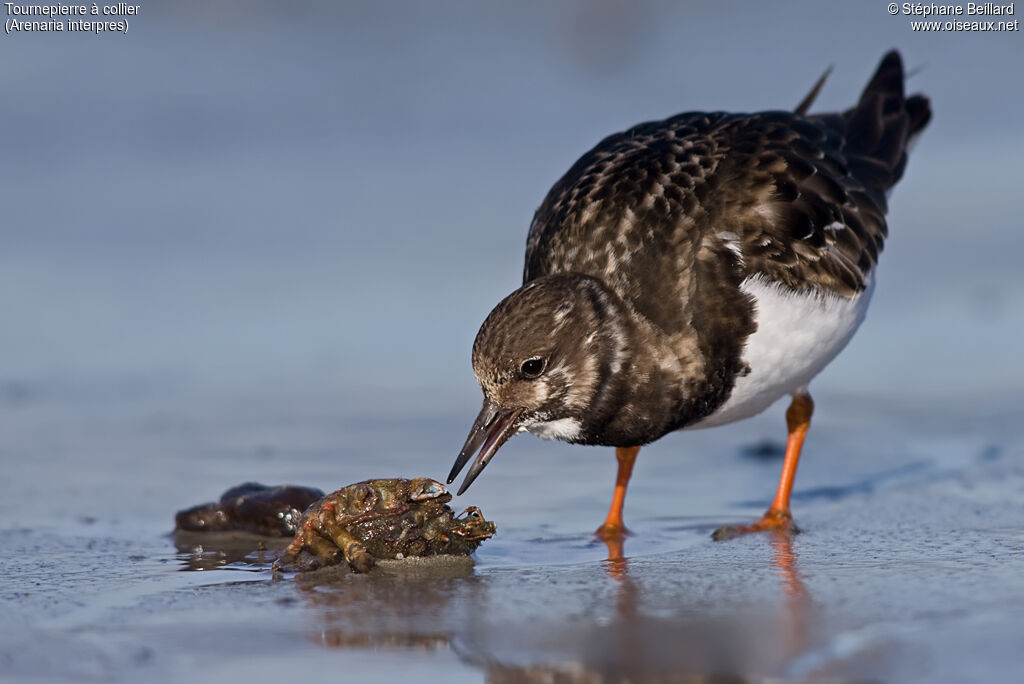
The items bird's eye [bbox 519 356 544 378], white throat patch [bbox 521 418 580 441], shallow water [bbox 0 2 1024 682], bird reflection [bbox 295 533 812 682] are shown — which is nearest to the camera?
bird reflection [bbox 295 533 812 682]

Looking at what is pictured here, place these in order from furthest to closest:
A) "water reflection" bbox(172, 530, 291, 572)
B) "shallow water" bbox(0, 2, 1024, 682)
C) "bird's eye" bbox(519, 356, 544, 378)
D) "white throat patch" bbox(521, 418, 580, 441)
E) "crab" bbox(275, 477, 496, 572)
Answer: "white throat patch" bbox(521, 418, 580, 441) → "bird's eye" bbox(519, 356, 544, 378) → "water reflection" bbox(172, 530, 291, 572) → "crab" bbox(275, 477, 496, 572) → "shallow water" bbox(0, 2, 1024, 682)

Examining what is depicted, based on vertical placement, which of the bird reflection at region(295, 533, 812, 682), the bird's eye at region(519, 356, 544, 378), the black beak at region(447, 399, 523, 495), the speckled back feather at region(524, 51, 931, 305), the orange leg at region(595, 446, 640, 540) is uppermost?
the speckled back feather at region(524, 51, 931, 305)

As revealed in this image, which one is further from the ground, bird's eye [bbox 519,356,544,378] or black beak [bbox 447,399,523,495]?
bird's eye [bbox 519,356,544,378]

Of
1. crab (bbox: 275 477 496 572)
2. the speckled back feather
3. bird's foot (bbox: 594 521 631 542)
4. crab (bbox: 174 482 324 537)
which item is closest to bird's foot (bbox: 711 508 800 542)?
bird's foot (bbox: 594 521 631 542)

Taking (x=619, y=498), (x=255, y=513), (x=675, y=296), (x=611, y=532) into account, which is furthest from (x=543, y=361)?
(x=255, y=513)

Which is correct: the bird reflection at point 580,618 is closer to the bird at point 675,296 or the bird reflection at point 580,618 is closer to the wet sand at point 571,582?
the wet sand at point 571,582

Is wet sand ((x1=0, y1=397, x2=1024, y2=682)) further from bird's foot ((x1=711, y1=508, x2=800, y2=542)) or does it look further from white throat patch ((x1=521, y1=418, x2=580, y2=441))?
white throat patch ((x1=521, y1=418, x2=580, y2=441))

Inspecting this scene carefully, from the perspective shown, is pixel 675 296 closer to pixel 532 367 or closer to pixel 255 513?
pixel 532 367

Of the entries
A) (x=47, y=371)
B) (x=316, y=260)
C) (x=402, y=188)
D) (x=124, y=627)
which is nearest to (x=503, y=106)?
(x=402, y=188)
